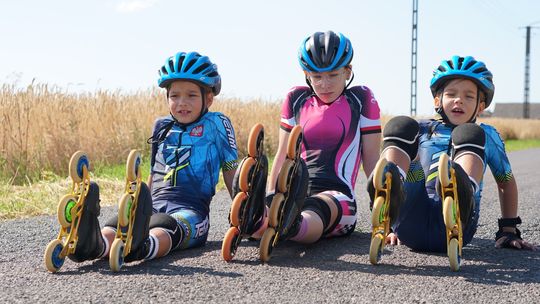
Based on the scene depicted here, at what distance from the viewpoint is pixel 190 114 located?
13.3 ft

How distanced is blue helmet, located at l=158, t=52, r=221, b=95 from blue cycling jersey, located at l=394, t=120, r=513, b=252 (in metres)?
1.28

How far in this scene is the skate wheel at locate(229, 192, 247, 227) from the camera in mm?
3174

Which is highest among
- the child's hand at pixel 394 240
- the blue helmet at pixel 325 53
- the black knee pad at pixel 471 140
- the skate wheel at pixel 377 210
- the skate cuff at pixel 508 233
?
the blue helmet at pixel 325 53

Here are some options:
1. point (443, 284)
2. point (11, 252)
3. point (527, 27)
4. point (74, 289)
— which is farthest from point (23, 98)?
point (527, 27)

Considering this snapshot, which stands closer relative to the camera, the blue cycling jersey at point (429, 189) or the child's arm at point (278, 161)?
the blue cycling jersey at point (429, 189)

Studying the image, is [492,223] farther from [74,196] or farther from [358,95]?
[74,196]

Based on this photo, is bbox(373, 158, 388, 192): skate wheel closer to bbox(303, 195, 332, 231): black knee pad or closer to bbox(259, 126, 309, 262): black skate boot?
bbox(259, 126, 309, 262): black skate boot

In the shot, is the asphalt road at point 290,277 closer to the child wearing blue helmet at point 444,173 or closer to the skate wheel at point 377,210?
the child wearing blue helmet at point 444,173

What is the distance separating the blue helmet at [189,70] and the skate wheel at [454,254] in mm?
1720

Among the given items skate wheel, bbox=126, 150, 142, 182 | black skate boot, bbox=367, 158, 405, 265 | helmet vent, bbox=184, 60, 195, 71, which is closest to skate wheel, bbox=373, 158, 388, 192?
black skate boot, bbox=367, 158, 405, 265

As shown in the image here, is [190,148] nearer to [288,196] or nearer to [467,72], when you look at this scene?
[288,196]

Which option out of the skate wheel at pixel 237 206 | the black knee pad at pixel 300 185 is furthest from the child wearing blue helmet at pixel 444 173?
the skate wheel at pixel 237 206

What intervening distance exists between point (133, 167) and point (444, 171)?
1.41 metres

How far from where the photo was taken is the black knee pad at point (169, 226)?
11.7ft
